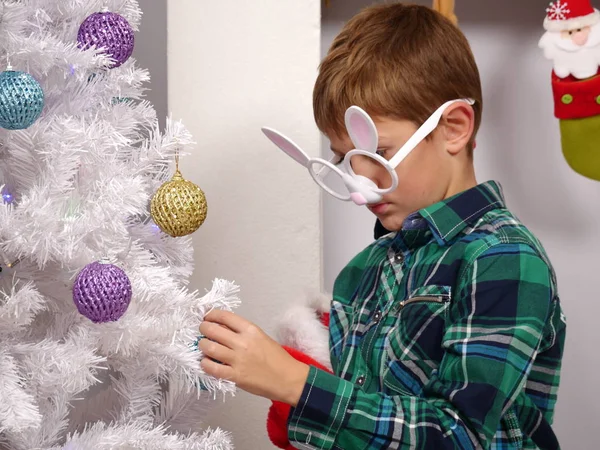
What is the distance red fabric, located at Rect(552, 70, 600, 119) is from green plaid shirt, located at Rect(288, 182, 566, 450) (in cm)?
50

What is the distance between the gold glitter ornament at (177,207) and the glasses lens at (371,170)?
20 cm

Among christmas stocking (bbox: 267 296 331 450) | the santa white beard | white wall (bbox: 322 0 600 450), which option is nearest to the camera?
christmas stocking (bbox: 267 296 331 450)

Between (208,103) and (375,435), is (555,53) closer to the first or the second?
(208,103)

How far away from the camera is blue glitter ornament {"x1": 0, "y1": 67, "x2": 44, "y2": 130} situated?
76cm

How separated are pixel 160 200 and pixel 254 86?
1.80 feet

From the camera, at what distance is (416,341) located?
0.89 m

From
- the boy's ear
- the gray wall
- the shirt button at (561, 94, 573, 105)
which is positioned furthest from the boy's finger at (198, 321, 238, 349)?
the shirt button at (561, 94, 573, 105)

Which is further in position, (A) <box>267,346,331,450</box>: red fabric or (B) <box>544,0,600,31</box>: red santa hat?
(B) <box>544,0,600,31</box>: red santa hat

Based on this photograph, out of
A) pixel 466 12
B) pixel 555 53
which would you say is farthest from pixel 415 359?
pixel 466 12

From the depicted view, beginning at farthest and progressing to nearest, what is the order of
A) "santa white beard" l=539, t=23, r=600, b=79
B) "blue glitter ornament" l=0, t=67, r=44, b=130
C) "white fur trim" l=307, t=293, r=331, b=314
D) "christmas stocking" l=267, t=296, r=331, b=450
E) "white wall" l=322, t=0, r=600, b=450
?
"white wall" l=322, t=0, r=600, b=450 < "santa white beard" l=539, t=23, r=600, b=79 < "white fur trim" l=307, t=293, r=331, b=314 < "christmas stocking" l=267, t=296, r=331, b=450 < "blue glitter ornament" l=0, t=67, r=44, b=130

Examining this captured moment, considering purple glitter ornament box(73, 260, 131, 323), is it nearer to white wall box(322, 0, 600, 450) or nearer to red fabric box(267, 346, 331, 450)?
red fabric box(267, 346, 331, 450)

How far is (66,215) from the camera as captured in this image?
86 centimetres

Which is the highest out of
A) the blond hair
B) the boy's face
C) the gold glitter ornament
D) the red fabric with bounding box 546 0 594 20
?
the red fabric with bounding box 546 0 594 20

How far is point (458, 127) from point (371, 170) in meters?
0.13
